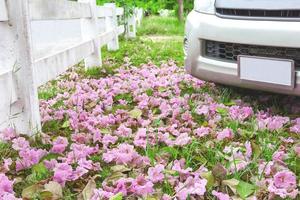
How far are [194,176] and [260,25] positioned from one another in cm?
131

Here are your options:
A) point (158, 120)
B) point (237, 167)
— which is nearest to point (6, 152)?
point (158, 120)

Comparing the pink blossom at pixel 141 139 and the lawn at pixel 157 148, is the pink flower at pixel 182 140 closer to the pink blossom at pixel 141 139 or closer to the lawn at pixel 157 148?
the lawn at pixel 157 148

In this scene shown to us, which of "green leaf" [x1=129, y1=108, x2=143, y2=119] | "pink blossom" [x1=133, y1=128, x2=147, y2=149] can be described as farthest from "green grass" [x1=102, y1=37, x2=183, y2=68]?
"pink blossom" [x1=133, y1=128, x2=147, y2=149]

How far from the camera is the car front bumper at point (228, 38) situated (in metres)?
2.94

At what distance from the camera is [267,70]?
3074mm

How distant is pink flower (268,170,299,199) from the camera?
1.97 metres

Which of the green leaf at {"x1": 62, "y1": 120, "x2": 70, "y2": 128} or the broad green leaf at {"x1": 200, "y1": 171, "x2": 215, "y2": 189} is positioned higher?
the broad green leaf at {"x1": 200, "y1": 171, "x2": 215, "y2": 189}

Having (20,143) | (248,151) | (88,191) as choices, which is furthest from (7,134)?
(248,151)

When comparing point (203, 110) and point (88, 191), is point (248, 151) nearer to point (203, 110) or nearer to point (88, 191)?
point (88, 191)

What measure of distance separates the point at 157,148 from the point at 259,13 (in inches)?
46.7

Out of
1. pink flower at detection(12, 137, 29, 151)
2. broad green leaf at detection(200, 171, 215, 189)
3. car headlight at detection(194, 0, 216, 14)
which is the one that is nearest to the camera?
broad green leaf at detection(200, 171, 215, 189)

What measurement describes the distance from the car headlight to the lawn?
678 mm

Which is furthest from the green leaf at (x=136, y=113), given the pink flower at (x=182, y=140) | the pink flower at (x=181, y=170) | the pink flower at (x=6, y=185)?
the pink flower at (x=6, y=185)

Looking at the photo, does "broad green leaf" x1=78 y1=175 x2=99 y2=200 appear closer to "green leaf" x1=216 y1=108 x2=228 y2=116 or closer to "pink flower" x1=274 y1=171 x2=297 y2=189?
"pink flower" x1=274 y1=171 x2=297 y2=189
